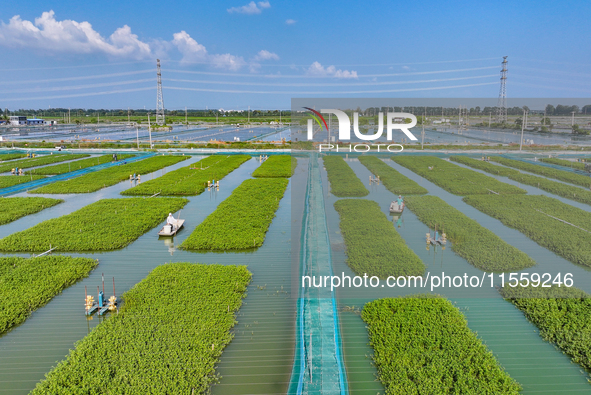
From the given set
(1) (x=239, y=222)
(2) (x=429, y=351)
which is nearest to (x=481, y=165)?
(1) (x=239, y=222)

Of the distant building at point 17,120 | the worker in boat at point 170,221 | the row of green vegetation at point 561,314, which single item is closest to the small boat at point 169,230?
the worker in boat at point 170,221

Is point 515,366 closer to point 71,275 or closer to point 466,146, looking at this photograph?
point 71,275

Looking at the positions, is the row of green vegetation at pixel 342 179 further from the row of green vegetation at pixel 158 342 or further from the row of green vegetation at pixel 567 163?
the row of green vegetation at pixel 567 163

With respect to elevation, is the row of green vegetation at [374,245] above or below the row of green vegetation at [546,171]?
below

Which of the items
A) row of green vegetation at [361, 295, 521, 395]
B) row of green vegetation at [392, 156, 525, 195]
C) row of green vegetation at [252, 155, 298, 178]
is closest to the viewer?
row of green vegetation at [361, 295, 521, 395]

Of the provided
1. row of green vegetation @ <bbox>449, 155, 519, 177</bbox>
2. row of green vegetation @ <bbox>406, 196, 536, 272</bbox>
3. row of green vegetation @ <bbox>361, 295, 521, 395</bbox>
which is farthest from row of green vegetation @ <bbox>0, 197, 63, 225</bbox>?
row of green vegetation @ <bbox>449, 155, 519, 177</bbox>

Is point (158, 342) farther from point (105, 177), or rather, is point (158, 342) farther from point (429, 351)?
point (105, 177)

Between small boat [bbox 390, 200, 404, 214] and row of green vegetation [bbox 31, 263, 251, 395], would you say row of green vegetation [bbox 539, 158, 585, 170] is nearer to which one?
small boat [bbox 390, 200, 404, 214]
